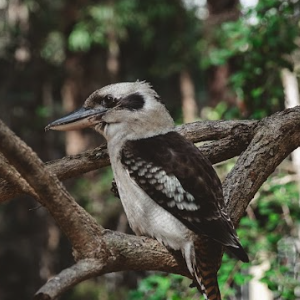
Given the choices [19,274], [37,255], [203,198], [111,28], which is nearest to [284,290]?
[203,198]

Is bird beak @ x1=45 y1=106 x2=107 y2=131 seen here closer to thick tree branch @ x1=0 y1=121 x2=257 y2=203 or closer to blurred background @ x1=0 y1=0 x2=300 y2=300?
thick tree branch @ x1=0 y1=121 x2=257 y2=203

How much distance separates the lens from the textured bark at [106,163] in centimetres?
173

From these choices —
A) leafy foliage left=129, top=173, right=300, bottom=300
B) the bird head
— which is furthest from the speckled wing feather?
leafy foliage left=129, top=173, right=300, bottom=300

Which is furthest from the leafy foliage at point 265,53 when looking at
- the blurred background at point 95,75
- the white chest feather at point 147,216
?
the white chest feather at point 147,216

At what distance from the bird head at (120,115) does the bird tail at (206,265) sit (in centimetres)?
59

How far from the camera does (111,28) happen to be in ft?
33.4

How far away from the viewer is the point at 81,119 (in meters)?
2.83

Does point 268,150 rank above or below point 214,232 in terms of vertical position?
above

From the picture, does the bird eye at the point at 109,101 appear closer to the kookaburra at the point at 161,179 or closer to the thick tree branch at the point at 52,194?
the kookaburra at the point at 161,179

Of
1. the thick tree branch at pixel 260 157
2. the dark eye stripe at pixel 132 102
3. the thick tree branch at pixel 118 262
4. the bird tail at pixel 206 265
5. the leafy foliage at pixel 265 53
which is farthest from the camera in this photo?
the leafy foliage at pixel 265 53

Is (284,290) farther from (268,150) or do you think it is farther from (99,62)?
(99,62)

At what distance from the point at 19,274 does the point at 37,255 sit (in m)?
1.53

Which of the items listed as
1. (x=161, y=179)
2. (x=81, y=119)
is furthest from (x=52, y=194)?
(x=81, y=119)

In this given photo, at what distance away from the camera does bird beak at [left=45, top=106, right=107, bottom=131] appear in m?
2.80
